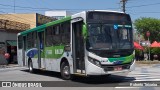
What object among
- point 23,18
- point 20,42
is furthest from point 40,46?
point 23,18

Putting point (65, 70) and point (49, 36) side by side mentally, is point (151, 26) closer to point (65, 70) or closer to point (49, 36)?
point (49, 36)

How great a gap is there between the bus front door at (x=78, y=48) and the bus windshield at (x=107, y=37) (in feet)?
2.42

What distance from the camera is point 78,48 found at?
16.7 meters

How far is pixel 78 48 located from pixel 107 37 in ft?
5.29

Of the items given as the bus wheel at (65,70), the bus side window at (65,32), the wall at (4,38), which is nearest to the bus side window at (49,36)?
the bus side window at (65,32)

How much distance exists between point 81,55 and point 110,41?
150cm

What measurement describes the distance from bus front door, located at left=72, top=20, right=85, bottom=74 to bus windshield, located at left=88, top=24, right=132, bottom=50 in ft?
2.42

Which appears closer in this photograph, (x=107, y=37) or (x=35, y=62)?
(x=107, y=37)

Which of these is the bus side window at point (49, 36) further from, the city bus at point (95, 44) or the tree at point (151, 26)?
Answer: the tree at point (151, 26)

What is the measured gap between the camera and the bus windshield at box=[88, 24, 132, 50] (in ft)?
51.3

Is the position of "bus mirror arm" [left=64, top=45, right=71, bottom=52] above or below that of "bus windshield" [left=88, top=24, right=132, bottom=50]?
below

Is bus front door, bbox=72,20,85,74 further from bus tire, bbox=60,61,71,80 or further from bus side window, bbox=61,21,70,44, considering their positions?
bus tire, bbox=60,61,71,80

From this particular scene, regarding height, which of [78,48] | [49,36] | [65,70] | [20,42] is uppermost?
[49,36]

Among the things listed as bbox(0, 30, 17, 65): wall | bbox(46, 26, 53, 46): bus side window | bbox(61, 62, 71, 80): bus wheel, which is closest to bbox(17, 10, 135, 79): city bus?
bbox(61, 62, 71, 80): bus wheel
